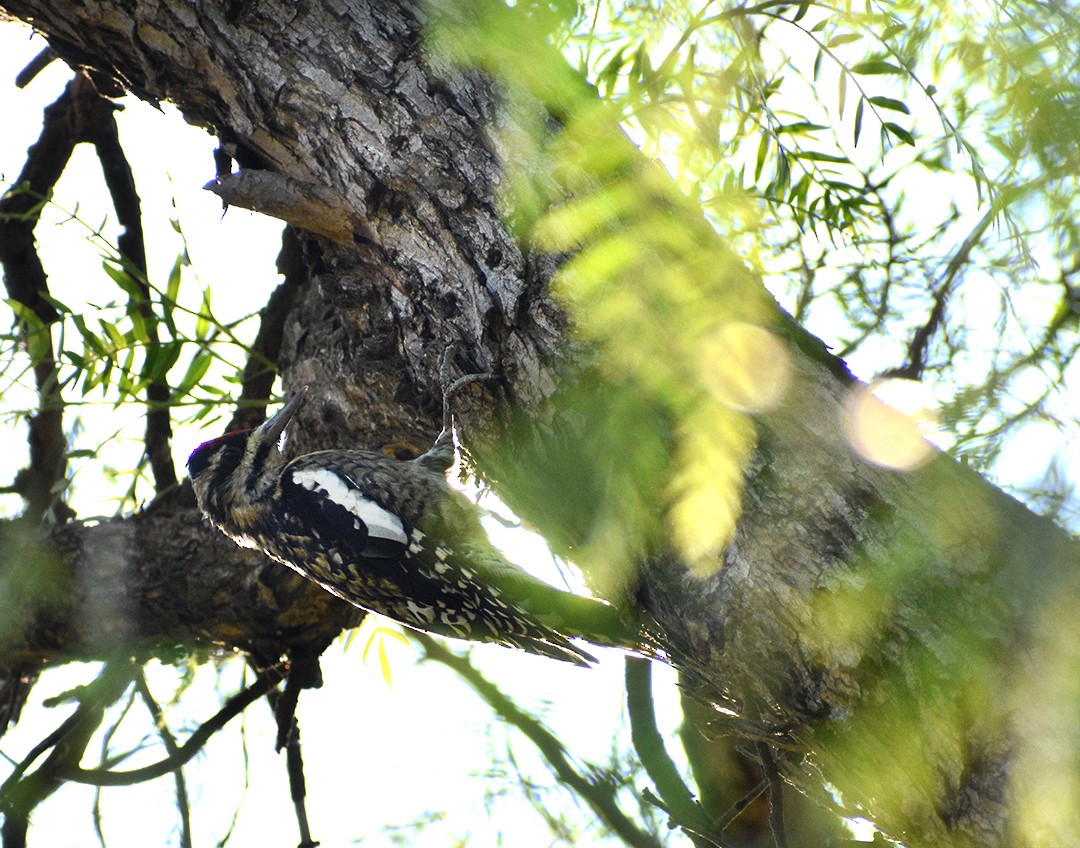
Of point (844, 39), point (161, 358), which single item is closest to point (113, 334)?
point (161, 358)

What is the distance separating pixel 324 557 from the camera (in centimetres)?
289

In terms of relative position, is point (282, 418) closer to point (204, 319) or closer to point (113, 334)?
point (204, 319)

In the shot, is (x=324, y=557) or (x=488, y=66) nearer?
(x=488, y=66)

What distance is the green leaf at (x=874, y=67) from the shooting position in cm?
222

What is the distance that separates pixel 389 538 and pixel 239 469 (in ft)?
2.16

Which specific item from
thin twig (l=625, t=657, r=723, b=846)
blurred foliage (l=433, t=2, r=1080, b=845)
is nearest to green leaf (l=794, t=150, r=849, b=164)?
blurred foliage (l=433, t=2, r=1080, b=845)

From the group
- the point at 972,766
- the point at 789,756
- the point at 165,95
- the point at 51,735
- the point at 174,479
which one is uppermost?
the point at 165,95

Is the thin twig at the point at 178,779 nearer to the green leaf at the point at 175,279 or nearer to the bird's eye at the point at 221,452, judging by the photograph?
the bird's eye at the point at 221,452

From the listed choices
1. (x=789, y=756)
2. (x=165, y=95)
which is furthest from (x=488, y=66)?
(x=789, y=756)

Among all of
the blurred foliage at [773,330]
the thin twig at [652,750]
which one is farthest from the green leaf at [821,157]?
the thin twig at [652,750]

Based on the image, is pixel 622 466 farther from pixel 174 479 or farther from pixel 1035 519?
pixel 174 479

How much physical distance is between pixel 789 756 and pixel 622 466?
0.65 m

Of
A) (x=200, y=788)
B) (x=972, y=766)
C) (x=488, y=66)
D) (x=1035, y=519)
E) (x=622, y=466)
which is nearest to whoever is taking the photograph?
(x=972, y=766)

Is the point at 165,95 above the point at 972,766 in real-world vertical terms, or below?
above
